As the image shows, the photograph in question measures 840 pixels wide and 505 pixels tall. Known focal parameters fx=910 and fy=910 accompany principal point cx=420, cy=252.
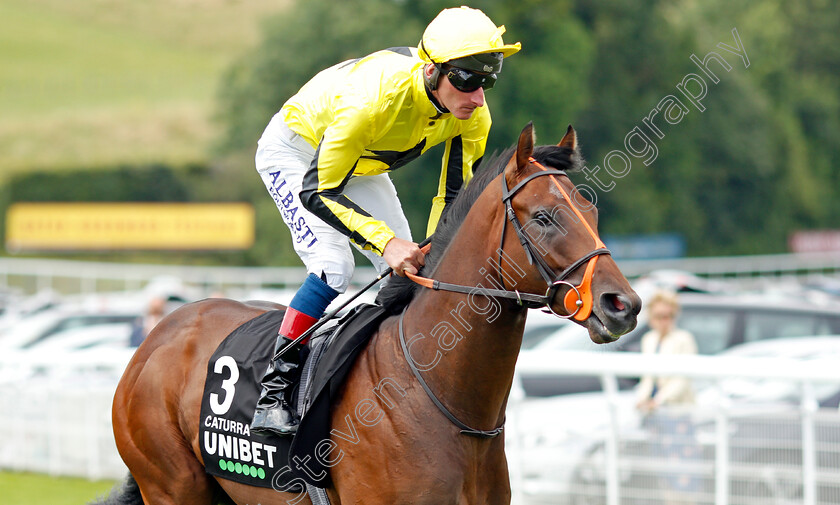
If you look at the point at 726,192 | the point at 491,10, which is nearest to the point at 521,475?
the point at 491,10

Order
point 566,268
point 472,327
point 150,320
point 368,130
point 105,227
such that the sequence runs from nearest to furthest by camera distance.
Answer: point 566,268 < point 472,327 < point 368,130 < point 150,320 < point 105,227

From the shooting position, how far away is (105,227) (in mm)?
29094

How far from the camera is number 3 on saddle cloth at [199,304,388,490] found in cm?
318

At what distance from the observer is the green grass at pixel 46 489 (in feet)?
22.6

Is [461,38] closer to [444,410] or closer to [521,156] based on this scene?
[521,156]

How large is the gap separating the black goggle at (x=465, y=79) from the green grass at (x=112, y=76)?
31365mm

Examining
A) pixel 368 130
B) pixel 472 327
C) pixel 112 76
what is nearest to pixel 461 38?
pixel 368 130

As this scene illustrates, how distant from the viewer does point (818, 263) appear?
88.4 ft

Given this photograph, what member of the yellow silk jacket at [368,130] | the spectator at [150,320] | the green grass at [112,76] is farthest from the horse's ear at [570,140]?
the green grass at [112,76]

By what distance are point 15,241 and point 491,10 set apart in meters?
17.1

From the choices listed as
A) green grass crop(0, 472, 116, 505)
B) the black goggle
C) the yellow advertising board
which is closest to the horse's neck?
the black goggle

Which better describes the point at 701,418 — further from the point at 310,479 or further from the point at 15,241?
the point at 15,241

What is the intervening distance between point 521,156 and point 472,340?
0.62m

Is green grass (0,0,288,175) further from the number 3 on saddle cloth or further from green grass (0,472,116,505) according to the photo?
the number 3 on saddle cloth
